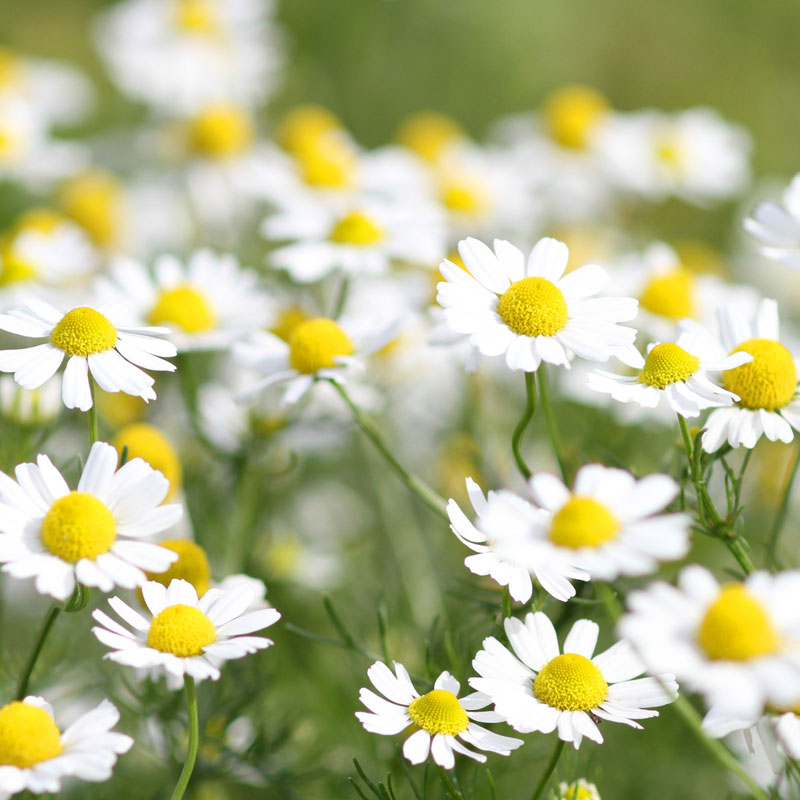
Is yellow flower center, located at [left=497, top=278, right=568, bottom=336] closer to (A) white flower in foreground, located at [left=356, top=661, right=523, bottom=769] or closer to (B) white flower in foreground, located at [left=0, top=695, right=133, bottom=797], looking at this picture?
(A) white flower in foreground, located at [left=356, top=661, right=523, bottom=769]

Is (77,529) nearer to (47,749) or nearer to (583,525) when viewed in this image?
(47,749)

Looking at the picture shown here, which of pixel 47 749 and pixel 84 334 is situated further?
pixel 84 334

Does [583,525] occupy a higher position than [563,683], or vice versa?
[583,525]

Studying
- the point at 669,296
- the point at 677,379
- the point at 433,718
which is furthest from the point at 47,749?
the point at 669,296

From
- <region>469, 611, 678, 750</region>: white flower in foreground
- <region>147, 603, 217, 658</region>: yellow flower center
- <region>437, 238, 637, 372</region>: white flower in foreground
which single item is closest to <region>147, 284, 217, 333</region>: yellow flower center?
<region>437, 238, 637, 372</region>: white flower in foreground

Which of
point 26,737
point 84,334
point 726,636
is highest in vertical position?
point 726,636

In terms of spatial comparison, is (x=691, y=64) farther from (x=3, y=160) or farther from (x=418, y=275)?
(x=3, y=160)

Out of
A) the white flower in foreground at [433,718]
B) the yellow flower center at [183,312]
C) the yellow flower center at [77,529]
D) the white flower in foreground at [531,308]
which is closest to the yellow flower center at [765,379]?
the white flower in foreground at [531,308]
